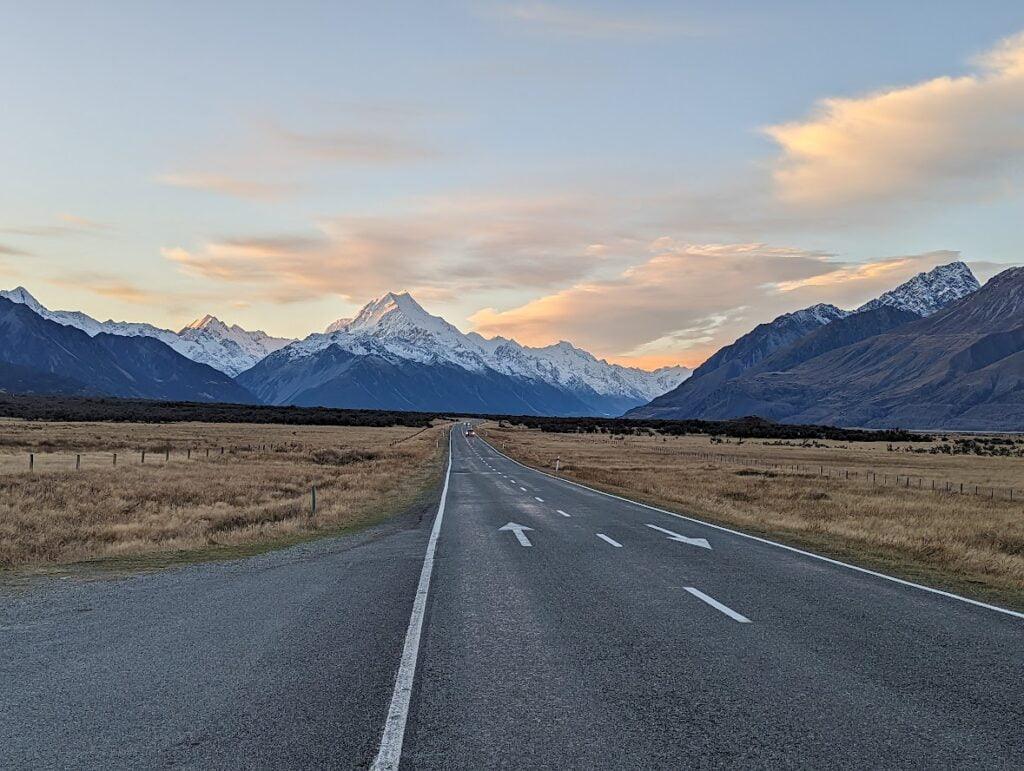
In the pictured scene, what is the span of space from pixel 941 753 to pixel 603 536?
12.4 meters

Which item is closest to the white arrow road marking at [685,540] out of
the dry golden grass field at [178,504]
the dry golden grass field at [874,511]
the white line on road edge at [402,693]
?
the dry golden grass field at [874,511]

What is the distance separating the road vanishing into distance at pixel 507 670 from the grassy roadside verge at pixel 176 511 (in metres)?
2.73

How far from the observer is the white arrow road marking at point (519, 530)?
1698 centimetres

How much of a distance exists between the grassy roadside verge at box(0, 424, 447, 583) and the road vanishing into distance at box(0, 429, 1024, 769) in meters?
2.73

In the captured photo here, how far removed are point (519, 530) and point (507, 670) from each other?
38.2 ft

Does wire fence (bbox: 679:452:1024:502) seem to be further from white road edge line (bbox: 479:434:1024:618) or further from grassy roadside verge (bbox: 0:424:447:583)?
grassy roadside verge (bbox: 0:424:447:583)

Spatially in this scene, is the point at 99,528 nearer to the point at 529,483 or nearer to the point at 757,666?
the point at 757,666

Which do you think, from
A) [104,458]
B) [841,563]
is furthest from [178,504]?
[104,458]

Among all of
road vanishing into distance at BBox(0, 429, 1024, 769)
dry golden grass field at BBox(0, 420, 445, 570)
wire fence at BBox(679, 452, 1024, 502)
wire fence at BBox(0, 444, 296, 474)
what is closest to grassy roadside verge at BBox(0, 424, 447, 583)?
dry golden grass field at BBox(0, 420, 445, 570)

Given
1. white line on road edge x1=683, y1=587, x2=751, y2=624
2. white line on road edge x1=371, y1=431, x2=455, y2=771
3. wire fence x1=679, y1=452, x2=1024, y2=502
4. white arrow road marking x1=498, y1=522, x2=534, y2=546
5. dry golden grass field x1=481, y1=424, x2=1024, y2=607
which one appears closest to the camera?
white line on road edge x1=371, y1=431, x2=455, y2=771

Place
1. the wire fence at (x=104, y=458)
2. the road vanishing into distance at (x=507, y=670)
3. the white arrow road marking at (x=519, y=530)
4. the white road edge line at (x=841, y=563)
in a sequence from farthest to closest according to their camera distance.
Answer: the wire fence at (x=104, y=458), the white arrow road marking at (x=519, y=530), the white road edge line at (x=841, y=563), the road vanishing into distance at (x=507, y=670)

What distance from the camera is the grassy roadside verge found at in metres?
15.5

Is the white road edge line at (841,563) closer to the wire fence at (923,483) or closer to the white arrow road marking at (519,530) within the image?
the white arrow road marking at (519,530)

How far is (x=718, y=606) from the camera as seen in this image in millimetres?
10328
